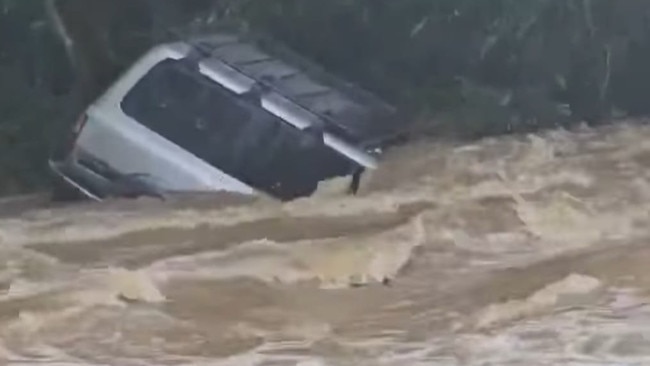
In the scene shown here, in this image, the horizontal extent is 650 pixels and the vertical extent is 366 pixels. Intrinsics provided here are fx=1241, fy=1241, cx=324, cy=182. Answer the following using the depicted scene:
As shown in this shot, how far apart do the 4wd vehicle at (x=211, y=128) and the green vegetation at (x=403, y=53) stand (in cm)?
3

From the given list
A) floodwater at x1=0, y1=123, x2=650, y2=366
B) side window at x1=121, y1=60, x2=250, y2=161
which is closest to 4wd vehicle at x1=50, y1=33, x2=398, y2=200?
side window at x1=121, y1=60, x2=250, y2=161

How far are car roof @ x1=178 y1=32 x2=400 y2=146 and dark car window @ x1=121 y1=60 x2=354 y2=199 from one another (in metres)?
0.03

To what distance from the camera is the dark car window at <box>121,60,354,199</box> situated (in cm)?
147

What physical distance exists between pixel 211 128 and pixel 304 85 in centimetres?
12

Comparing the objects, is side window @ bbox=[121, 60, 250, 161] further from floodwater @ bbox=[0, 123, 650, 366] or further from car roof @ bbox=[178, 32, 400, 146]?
floodwater @ bbox=[0, 123, 650, 366]

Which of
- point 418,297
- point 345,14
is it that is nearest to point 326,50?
point 345,14

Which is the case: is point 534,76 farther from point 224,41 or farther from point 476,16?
point 224,41

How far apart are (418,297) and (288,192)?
38 cm

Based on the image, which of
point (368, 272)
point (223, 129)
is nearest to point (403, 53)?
point (223, 129)

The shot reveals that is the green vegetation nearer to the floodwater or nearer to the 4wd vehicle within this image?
the 4wd vehicle

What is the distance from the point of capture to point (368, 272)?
3.79 ft

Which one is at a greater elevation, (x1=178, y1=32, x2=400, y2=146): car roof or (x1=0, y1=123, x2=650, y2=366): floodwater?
(x1=178, y1=32, x2=400, y2=146): car roof

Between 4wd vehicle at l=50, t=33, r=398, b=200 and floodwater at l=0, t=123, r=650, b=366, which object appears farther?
4wd vehicle at l=50, t=33, r=398, b=200

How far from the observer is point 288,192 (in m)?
1.46
